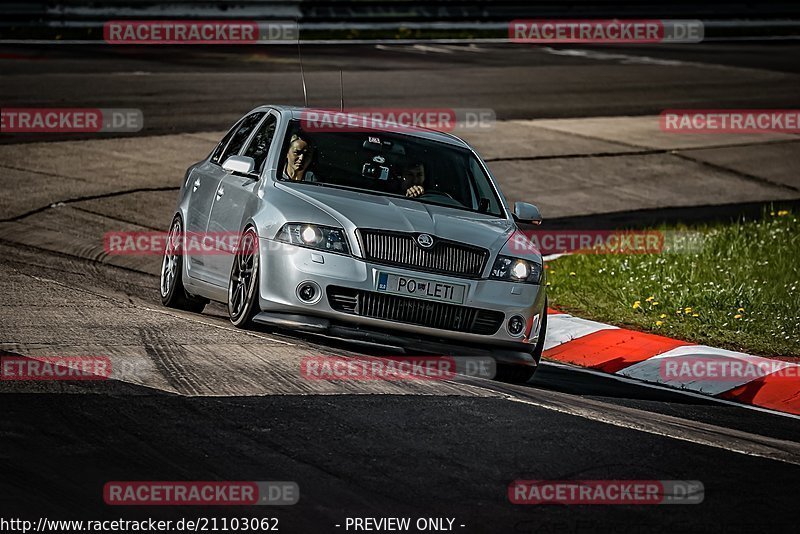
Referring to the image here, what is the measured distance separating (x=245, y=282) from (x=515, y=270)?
1.66 m

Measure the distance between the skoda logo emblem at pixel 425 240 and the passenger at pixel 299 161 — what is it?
1193 mm

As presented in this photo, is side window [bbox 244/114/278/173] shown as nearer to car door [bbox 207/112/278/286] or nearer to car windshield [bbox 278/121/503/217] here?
car door [bbox 207/112/278/286]

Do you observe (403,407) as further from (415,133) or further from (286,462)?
(415,133)

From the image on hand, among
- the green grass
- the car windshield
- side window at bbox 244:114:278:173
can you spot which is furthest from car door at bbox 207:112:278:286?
the green grass

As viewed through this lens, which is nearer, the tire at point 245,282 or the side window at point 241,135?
the tire at point 245,282

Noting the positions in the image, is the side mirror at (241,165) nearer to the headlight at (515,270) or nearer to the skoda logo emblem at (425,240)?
the skoda logo emblem at (425,240)

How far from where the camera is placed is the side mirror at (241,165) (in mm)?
9359

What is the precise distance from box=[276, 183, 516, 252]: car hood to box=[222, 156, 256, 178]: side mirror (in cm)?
25

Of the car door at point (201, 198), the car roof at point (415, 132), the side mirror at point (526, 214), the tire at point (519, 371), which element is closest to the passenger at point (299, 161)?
the car roof at point (415, 132)

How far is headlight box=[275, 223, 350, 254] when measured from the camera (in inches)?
336

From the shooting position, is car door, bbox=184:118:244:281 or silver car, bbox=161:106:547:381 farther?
car door, bbox=184:118:244:281

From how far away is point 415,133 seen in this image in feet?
33.4

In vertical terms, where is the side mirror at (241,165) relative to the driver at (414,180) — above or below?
above

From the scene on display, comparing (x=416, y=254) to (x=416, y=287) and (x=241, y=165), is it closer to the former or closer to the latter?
(x=416, y=287)
